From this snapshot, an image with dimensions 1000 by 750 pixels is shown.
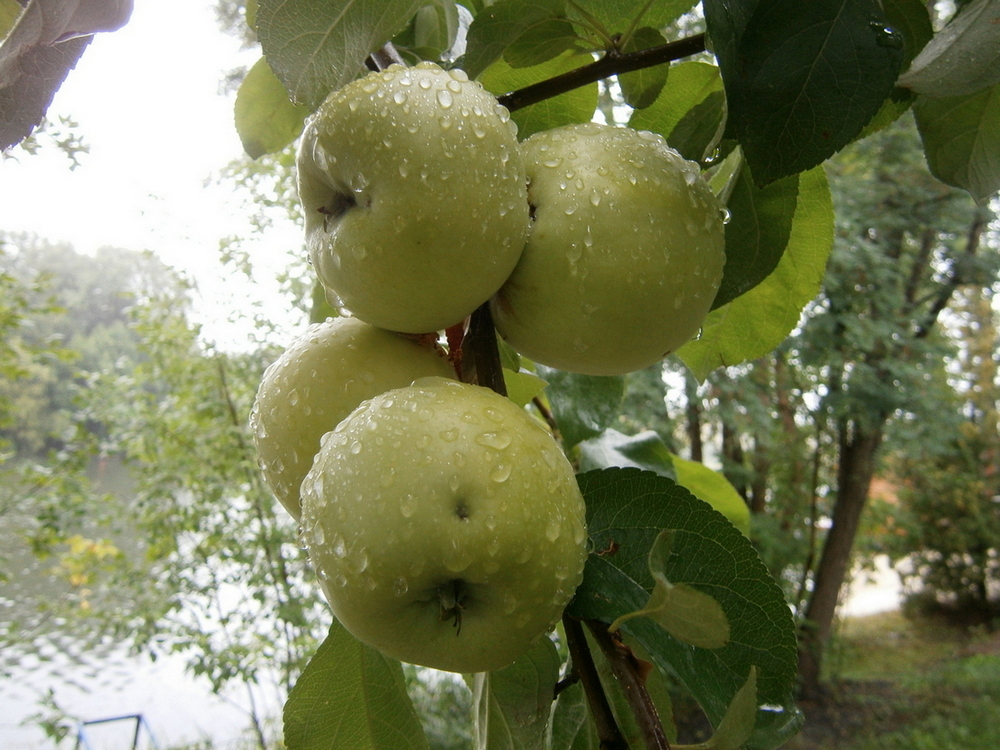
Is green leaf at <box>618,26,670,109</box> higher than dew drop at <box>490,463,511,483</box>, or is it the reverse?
green leaf at <box>618,26,670,109</box>

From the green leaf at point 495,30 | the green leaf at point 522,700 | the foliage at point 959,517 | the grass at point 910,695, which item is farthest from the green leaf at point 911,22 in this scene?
the foliage at point 959,517

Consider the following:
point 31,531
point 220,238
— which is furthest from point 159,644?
point 220,238

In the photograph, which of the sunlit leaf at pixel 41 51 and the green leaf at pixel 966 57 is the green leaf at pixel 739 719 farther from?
the sunlit leaf at pixel 41 51

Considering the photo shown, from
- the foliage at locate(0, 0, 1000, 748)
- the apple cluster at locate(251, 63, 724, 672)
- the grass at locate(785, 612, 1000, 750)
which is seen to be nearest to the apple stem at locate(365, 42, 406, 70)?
the foliage at locate(0, 0, 1000, 748)

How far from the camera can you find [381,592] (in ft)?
1.06

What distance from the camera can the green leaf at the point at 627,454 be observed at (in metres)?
0.78

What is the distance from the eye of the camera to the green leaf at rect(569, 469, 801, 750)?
1.29 feet

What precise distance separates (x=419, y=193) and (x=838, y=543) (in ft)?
14.1

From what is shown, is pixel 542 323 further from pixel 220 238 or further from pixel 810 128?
pixel 220 238

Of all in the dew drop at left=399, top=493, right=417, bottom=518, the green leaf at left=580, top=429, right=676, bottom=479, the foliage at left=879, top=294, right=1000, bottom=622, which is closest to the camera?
the dew drop at left=399, top=493, right=417, bottom=518

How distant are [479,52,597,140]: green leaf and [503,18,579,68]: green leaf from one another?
4 cm

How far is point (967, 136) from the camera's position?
533 mm

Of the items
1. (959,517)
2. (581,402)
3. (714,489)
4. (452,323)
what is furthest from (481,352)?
(959,517)

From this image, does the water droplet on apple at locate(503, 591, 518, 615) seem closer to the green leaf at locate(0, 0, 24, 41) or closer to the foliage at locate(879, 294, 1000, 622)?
the green leaf at locate(0, 0, 24, 41)
